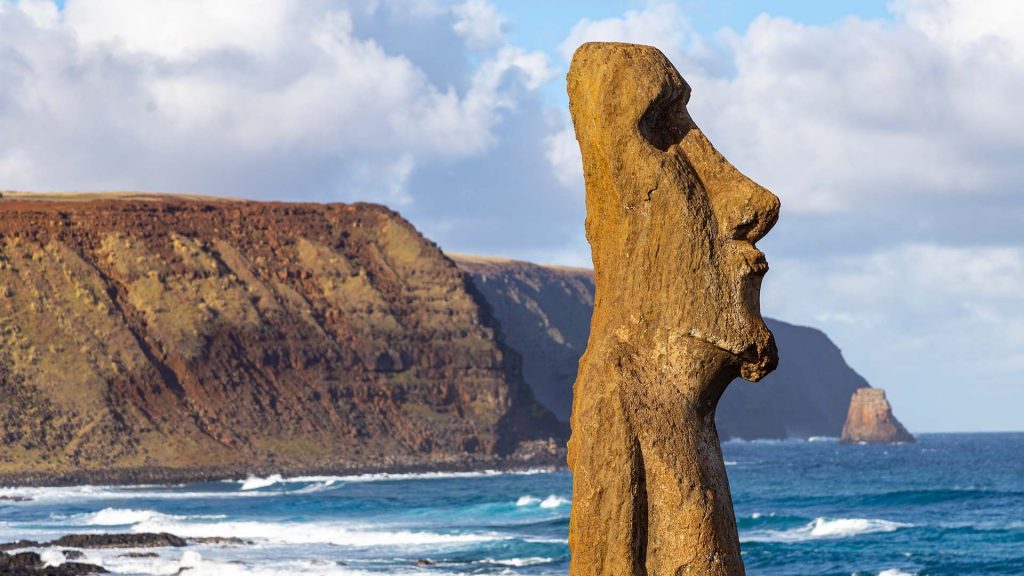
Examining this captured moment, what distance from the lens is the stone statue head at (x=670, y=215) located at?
6.32 m

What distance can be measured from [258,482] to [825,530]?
3957 centimetres

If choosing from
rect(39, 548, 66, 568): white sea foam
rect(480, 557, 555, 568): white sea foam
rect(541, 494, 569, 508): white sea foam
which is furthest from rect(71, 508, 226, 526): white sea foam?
rect(480, 557, 555, 568): white sea foam

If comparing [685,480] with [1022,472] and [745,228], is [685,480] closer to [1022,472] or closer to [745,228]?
[745,228]

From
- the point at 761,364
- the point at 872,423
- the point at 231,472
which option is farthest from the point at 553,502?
the point at 872,423

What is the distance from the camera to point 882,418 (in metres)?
158

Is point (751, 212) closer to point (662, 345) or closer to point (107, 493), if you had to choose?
point (662, 345)

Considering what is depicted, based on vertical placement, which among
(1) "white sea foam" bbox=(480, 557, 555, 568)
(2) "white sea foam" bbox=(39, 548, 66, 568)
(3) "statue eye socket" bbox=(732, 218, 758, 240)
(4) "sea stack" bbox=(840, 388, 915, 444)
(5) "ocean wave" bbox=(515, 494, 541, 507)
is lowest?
(1) "white sea foam" bbox=(480, 557, 555, 568)

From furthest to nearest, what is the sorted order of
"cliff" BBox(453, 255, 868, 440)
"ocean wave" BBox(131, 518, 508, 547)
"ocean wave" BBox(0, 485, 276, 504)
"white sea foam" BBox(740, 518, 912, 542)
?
"cliff" BBox(453, 255, 868, 440)
"ocean wave" BBox(0, 485, 276, 504)
"white sea foam" BBox(740, 518, 912, 542)
"ocean wave" BBox(131, 518, 508, 547)

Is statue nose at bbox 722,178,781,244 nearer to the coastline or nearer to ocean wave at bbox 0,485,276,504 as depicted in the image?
ocean wave at bbox 0,485,276,504

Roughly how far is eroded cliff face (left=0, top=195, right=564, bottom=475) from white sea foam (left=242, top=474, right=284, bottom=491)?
3936 millimetres

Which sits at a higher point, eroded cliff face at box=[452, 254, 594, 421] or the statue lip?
eroded cliff face at box=[452, 254, 594, 421]

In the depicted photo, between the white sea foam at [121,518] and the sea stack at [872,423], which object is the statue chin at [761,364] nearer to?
the white sea foam at [121,518]

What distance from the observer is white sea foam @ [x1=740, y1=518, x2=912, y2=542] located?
36500 millimetres

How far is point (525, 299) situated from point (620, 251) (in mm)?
138914
